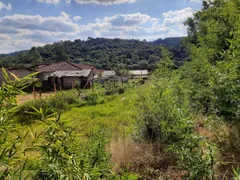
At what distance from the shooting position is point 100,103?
13406 millimetres

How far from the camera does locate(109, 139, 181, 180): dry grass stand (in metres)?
3.37

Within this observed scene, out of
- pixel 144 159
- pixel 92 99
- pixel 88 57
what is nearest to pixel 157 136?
pixel 144 159

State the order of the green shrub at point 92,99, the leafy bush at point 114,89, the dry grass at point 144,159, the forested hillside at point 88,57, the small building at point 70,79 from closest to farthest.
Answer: the dry grass at point 144,159 → the green shrub at point 92,99 → the leafy bush at point 114,89 → the small building at point 70,79 → the forested hillside at point 88,57

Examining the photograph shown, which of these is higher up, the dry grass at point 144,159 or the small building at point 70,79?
the dry grass at point 144,159

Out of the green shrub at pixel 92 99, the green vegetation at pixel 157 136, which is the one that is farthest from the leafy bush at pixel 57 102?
the green vegetation at pixel 157 136

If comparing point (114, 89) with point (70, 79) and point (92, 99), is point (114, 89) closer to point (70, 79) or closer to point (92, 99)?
point (92, 99)

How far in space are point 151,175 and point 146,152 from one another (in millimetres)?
391

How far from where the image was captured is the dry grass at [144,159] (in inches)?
133

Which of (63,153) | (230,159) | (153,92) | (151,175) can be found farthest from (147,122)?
(63,153)

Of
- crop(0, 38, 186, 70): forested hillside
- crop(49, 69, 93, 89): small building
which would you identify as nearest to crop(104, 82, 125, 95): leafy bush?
crop(49, 69, 93, 89): small building

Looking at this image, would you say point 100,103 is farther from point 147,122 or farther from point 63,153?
point 63,153

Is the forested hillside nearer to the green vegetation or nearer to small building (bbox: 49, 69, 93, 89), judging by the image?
small building (bbox: 49, 69, 93, 89)

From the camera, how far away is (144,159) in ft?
11.6

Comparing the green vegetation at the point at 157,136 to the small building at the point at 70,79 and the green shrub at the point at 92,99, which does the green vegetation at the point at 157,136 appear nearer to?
the green shrub at the point at 92,99
